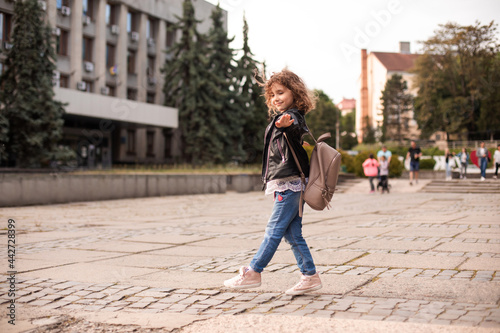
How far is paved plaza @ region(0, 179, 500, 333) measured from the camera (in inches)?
137

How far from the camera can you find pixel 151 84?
4397cm

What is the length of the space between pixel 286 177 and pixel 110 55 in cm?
3853

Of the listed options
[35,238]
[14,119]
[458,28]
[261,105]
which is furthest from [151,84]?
[35,238]

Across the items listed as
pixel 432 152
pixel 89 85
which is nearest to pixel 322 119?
pixel 432 152

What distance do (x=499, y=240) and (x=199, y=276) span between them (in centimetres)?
428

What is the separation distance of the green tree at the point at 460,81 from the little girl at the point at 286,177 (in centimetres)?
5675

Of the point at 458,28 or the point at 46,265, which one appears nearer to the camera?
the point at 46,265

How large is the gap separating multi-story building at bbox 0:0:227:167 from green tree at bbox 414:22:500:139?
25.6 m

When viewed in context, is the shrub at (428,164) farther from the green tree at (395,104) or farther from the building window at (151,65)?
the green tree at (395,104)

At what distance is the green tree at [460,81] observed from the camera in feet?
183

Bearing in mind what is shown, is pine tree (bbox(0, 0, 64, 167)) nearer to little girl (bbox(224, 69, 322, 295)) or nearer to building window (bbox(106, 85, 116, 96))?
building window (bbox(106, 85, 116, 96))

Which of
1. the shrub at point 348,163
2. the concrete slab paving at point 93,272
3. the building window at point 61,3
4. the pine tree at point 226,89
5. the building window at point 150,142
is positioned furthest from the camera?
the building window at point 150,142

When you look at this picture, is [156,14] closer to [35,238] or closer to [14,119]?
[14,119]

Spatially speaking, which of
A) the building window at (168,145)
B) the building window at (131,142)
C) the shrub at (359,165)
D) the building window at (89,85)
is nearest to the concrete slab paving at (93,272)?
the shrub at (359,165)
